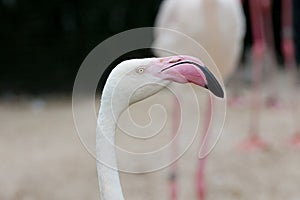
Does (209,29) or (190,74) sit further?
(209,29)

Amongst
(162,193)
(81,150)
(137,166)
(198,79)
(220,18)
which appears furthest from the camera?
(81,150)

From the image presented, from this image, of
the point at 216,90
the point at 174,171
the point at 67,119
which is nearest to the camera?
the point at 216,90

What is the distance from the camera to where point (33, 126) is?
21.4 ft

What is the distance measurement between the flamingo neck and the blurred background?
2.61 metres

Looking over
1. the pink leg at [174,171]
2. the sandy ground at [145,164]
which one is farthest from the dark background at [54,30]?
the pink leg at [174,171]

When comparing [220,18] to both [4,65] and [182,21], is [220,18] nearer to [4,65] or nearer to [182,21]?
[182,21]

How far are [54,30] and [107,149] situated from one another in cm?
772

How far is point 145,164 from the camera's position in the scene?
4.82m

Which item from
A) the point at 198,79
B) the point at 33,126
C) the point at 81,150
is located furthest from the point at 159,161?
the point at 198,79

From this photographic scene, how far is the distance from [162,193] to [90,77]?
2440 mm

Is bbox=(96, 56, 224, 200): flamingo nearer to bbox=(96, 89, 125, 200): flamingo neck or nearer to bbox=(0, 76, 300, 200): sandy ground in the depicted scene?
bbox=(96, 89, 125, 200): flamingo neck

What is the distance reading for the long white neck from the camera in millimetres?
1663

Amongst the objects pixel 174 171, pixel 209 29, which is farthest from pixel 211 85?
pixel 174 171

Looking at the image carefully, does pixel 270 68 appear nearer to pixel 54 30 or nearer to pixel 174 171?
pixel 54 30
